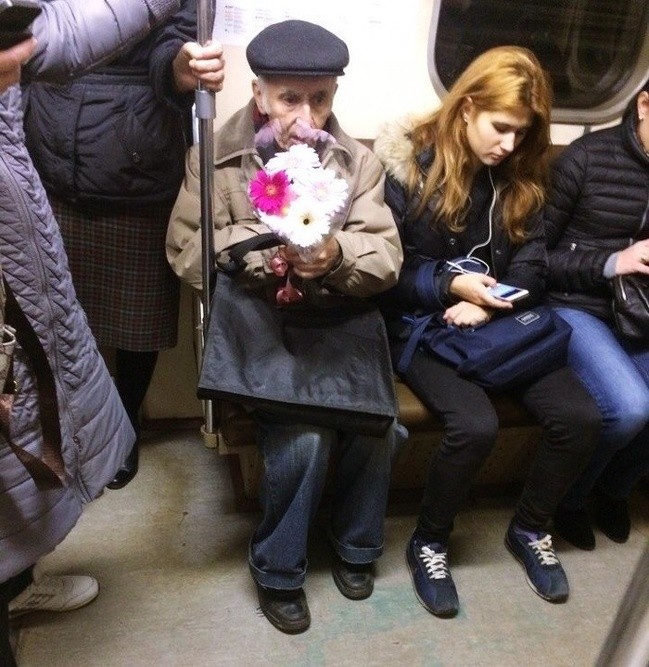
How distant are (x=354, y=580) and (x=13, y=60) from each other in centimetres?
160

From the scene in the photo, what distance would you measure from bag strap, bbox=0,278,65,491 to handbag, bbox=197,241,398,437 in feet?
1.23

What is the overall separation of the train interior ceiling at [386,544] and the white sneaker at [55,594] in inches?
1.4

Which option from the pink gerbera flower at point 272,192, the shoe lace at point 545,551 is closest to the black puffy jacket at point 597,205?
the shoe lace at point 545,551

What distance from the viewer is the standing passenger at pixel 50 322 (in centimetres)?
107

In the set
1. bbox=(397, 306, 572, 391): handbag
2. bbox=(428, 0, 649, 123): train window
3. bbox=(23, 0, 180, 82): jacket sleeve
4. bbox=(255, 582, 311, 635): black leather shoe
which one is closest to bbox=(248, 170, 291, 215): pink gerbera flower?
bbox=(23, 0, 180, 82): jacket sleeve

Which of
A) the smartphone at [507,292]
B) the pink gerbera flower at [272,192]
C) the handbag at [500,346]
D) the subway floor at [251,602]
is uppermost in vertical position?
the pink gerbera flower at [272,192]

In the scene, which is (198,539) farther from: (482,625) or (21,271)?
(21,271)

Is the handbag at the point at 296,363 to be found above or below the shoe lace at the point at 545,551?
above

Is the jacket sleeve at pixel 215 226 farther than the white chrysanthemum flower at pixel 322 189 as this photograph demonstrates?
Yes

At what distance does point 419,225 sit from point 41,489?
130cm

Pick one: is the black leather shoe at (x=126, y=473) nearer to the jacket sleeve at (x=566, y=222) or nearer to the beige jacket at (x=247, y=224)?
the beige jacket at (x=247, y=224)

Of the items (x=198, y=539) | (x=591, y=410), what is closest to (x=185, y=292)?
(x=198, y=539)

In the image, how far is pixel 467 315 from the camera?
1.94 metres

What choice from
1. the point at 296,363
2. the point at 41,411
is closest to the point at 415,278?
the point at 296,363
